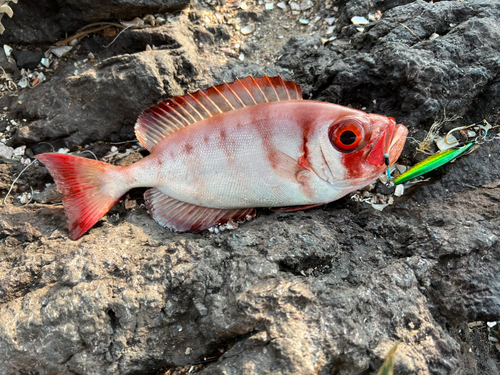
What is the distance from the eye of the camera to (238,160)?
94.3 inches

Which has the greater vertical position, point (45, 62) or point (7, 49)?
point (7, 49)

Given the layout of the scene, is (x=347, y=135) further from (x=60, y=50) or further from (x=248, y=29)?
(x=60, y=50)

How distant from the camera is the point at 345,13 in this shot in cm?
323

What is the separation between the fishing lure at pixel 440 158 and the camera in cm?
246

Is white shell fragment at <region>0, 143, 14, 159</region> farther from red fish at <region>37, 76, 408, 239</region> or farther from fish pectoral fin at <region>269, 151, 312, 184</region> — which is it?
fish pectoral fin at <region>269, 151, 312, 184</region>

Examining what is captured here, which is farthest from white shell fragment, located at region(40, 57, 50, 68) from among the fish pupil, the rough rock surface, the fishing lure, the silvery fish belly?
the fishing lure

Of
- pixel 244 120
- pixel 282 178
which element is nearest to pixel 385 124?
pixel 282 178

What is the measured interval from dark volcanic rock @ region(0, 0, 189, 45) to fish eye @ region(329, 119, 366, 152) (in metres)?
2.07

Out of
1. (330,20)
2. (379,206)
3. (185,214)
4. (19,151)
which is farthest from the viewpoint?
(330,20)

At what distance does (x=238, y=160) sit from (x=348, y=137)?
2.40 ft

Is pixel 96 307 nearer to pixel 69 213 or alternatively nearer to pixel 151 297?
pixel 151 297

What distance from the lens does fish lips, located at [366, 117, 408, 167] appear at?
2.25 m

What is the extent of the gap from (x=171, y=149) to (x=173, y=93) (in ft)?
1.98

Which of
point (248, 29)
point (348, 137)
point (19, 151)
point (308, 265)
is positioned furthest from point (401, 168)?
point (19, 151)
